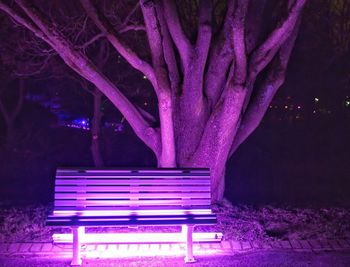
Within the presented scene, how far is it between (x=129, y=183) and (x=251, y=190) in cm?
545

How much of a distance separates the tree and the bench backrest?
1496mm

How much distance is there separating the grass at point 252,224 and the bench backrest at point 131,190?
2.71 ft

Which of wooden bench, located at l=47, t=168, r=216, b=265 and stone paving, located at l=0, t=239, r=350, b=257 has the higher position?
wooden bench, located at l=47, t=168, r=216, b=265

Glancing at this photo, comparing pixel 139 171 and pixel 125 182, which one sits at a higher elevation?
pixel 139 171

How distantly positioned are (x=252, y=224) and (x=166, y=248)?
57.7 inches

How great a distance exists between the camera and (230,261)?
5.59 metres

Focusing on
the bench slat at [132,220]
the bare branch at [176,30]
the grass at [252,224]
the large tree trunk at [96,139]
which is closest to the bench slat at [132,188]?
the bench slat at [132,220]

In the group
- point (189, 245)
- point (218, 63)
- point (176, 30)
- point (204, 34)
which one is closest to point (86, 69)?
point (176, 30)

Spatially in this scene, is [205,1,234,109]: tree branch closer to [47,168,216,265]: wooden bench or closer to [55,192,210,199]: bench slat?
[47,168,216,265]: wooden bench

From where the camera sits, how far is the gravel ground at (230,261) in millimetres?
5508

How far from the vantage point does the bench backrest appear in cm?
570

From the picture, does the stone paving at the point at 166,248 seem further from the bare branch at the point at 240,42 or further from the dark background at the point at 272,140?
the dark background at the point at 272,140

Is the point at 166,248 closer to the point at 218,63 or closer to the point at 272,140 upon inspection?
the point at 218,63

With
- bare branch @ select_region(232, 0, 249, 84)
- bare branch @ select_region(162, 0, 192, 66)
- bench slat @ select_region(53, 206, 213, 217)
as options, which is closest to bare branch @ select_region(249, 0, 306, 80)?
bare branch @ select_region(232, 0, 249, 84)
